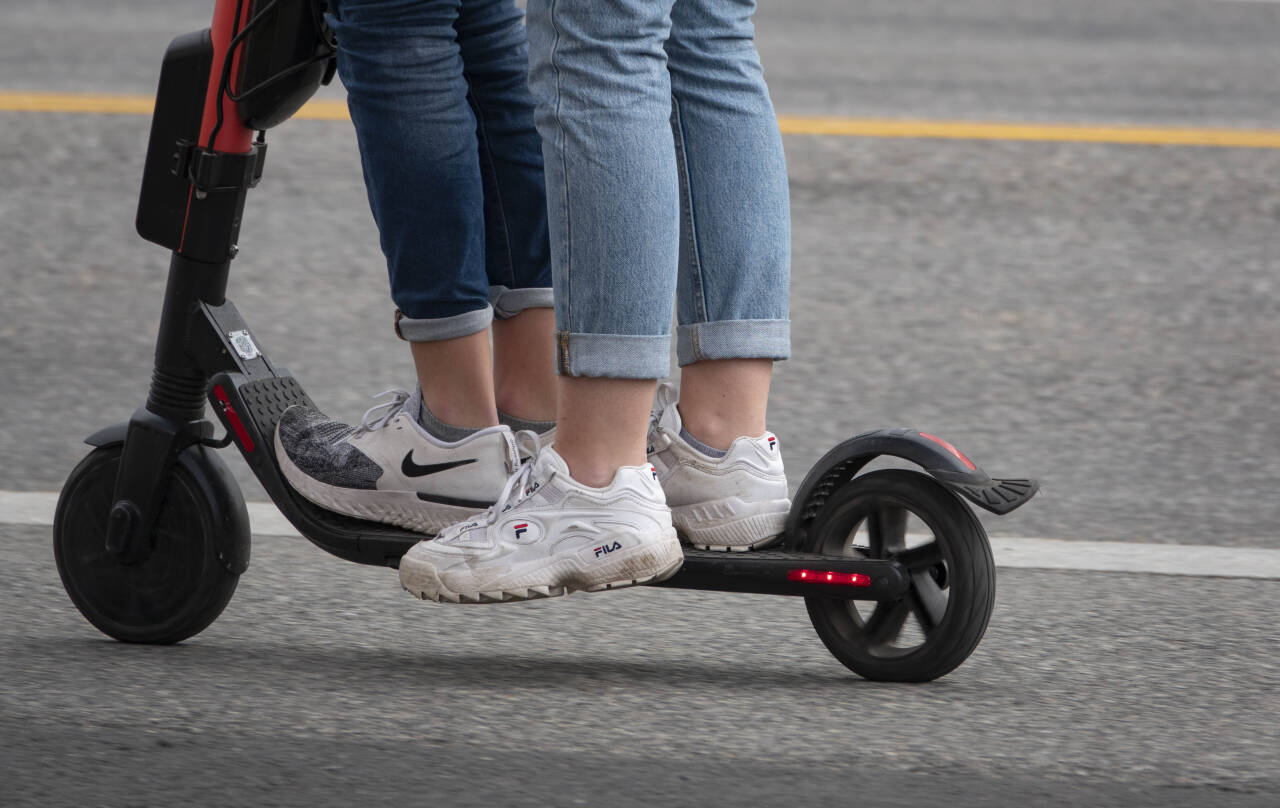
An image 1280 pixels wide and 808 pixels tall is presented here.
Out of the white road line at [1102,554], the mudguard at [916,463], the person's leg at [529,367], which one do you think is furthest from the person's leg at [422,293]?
the white road line at [1102,554]

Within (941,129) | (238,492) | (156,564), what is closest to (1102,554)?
(238,492)

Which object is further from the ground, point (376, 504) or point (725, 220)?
point (725, 220)

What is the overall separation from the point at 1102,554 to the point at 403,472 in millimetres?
1326

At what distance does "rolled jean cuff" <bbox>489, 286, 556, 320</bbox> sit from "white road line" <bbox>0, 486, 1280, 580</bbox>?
72 cm

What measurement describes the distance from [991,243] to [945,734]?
3.54 metres

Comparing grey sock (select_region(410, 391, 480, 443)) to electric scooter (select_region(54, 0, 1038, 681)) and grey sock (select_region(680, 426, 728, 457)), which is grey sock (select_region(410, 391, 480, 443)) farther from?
grey sock (select_region(680, 426, 728, 457))

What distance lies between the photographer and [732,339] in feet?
8.52

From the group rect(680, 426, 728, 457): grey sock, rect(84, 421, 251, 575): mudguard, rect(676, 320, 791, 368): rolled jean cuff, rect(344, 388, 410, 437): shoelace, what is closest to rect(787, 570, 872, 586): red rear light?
rect(680, 426, 728, 457): grey sock

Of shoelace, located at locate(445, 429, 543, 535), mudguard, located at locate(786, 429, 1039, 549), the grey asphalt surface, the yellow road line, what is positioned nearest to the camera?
the grey asphalt surface

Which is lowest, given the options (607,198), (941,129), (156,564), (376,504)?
(156,564)

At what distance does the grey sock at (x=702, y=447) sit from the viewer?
104 inches

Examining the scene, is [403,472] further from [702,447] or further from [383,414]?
[702,447]

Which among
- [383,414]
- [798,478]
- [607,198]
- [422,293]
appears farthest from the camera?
[798,478]

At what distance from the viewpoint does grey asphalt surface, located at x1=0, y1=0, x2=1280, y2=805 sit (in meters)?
2.23
